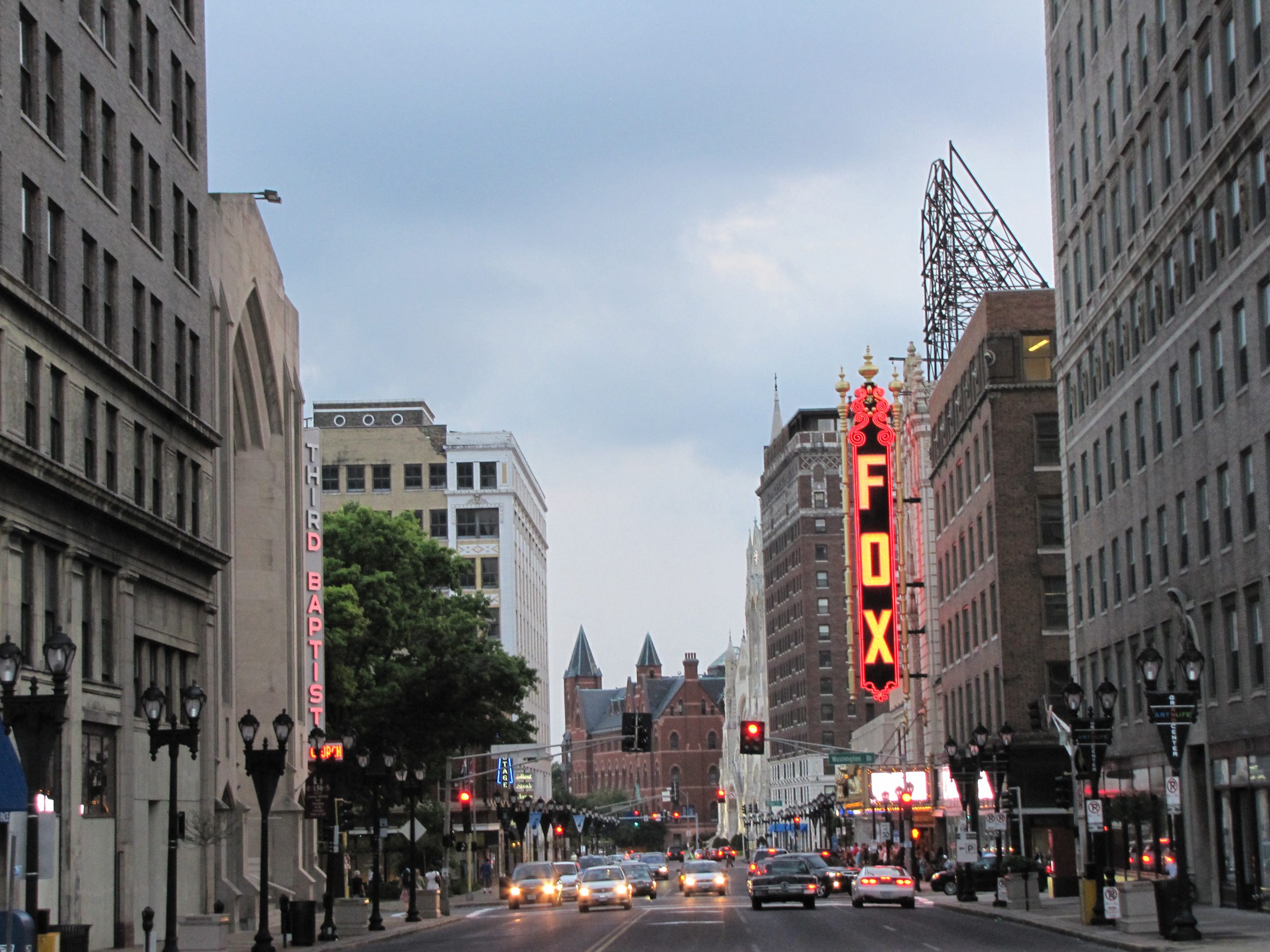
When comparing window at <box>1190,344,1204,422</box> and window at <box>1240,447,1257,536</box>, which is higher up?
window at <box>1190,344,1204,422</box>

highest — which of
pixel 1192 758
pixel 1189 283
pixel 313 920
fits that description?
pixel 1189 283

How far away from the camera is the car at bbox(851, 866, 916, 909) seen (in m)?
55.7

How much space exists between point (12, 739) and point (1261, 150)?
28926mm

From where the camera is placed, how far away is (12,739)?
32719 mm

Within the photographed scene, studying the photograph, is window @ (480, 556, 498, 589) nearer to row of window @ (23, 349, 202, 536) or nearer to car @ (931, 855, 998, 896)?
car @ (931, 855, 998, 896)

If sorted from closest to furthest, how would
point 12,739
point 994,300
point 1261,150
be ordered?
point 12,739
point 1261,150
point 994,300

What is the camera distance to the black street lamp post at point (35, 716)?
22688mm

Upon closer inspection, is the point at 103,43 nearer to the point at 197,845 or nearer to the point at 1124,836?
the point at 197,845

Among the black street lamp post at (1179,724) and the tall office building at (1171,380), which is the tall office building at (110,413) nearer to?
the black street lamp post at (1179,724)

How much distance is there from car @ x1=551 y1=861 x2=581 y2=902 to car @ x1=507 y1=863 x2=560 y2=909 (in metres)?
3.57

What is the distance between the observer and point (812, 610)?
593 feet

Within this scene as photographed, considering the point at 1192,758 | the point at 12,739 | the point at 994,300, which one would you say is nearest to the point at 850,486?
the point at 994,300

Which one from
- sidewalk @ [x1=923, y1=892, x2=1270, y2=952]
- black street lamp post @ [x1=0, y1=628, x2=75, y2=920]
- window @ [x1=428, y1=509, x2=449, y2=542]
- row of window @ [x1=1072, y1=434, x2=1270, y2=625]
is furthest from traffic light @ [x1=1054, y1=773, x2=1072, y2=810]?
window @ [x1=428, y1=509, x2=449, y2=542]

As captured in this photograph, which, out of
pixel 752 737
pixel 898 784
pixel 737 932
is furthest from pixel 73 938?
pixel 898 784
